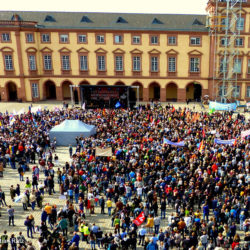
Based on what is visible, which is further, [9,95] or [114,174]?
[9,95]

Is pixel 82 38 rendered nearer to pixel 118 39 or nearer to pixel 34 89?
pixel 118 39

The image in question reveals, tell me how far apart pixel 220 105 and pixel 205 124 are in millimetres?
12818

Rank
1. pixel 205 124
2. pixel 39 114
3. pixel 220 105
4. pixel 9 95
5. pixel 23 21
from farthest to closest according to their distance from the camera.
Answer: pixel 9 95 → pixel 23 21 → pixel 220 105 → pixel 39 114 → pixel 205 124

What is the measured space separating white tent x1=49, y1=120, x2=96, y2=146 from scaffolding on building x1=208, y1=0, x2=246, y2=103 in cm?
2763

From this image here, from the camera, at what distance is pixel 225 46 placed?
49281 millimetres

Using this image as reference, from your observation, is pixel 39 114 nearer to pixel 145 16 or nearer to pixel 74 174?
pixel 74 174

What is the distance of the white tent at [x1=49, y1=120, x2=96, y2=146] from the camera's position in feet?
98.9

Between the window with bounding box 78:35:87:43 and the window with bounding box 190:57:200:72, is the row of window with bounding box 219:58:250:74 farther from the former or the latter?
the window with bounding box 78:35:87:43

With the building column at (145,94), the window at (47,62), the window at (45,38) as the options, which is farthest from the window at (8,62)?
the building column at (145,94)

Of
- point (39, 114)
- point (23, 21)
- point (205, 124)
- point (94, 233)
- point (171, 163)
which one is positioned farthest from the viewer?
point (23, 21)

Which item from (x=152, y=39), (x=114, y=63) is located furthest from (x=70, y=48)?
(x=152, y=39)

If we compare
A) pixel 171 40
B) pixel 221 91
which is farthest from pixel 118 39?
pixel 221 91

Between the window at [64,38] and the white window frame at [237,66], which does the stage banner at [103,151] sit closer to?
the window at [64,38]

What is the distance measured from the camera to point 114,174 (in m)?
21.1
